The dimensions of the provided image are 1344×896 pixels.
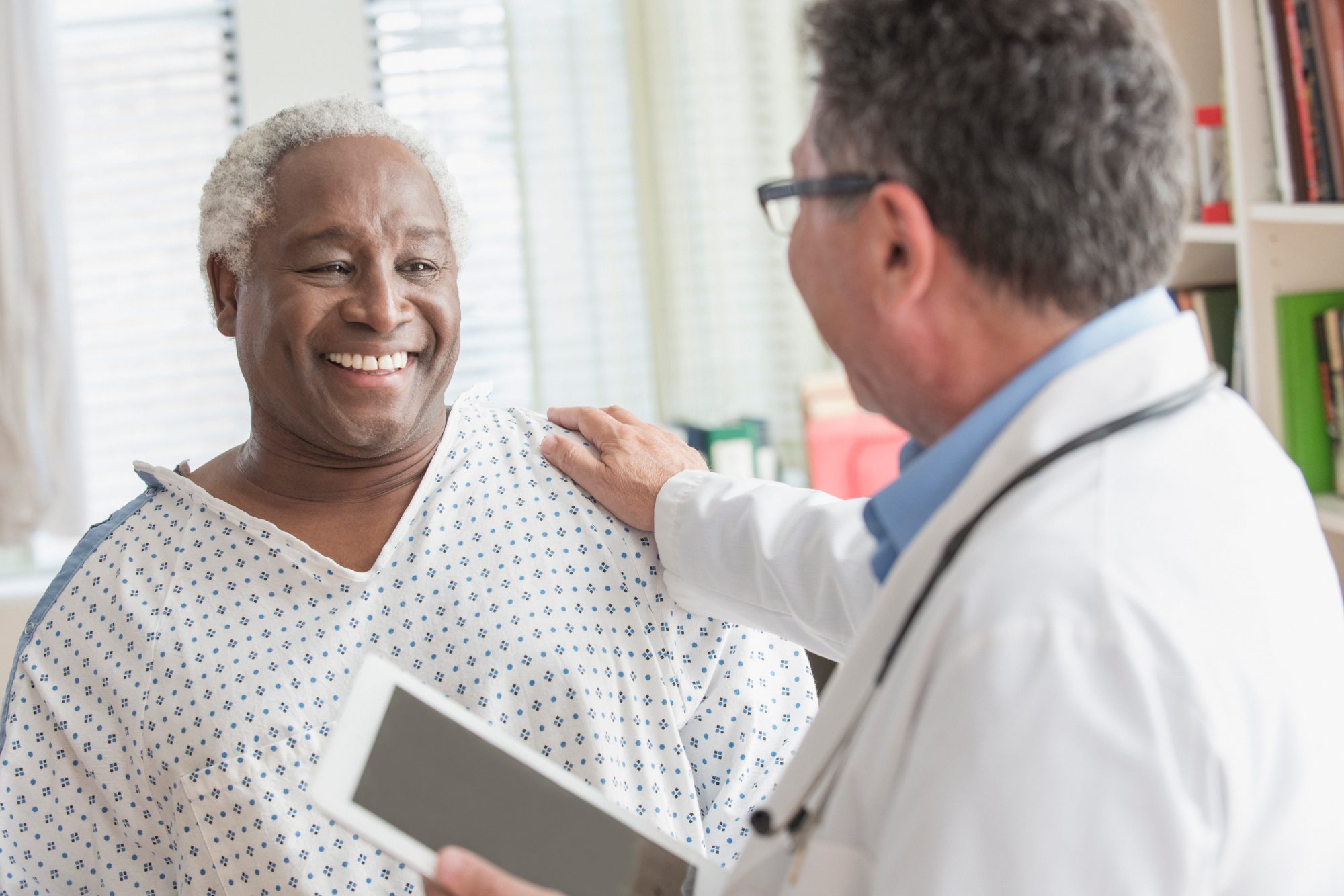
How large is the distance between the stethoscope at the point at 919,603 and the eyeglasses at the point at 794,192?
8.7 inches

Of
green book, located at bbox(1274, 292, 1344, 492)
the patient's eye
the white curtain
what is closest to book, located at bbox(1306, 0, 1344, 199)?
green book, located at bbox(1274, 292, 1344, 492)

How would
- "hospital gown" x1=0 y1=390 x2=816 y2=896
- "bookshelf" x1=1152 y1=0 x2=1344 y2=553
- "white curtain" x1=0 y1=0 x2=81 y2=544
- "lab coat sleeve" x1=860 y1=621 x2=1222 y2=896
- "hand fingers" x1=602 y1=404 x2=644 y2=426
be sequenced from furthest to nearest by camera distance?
"white curtain" x1=0 y1=0 x2=81 y2=544 → "bookshelf" x1=1152 y1=0 x2=1344 y2=553 → "hand fingers" x1=602 y1=404 x2=644 y2=426 → "hospital gown" x1=0 y1=390 x2=816 y2=896 → "lab coat sleeve" x1=860 y1=621 x2=1222 y2=896

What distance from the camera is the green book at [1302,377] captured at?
6.36 feet

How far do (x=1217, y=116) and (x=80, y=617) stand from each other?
194 cm

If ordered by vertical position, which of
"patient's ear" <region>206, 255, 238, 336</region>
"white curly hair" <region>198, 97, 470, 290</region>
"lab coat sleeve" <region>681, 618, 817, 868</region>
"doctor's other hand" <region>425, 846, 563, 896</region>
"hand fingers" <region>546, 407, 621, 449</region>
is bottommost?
"lab coat sleeve" <region>681, 618, 817, 868</region>

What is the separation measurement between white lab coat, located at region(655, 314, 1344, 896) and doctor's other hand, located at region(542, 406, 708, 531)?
598 mm

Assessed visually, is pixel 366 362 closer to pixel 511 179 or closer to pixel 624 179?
pixel 624 179

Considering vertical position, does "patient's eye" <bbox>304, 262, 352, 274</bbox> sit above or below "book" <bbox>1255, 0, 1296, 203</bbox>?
below

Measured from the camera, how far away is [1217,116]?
2133mm

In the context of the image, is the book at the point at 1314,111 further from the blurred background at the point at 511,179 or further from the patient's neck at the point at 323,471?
the blurred background at the point at 511,179

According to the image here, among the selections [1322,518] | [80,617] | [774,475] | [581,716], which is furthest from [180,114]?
[1322,518]

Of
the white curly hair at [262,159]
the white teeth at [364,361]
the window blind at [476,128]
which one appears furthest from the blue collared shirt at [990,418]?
the window blind at [476,128]

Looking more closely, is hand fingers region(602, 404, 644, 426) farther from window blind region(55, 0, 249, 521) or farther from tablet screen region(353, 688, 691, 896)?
window blind region(55, 0, 249, 521)

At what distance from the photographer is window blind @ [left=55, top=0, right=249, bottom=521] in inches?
136
